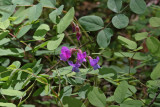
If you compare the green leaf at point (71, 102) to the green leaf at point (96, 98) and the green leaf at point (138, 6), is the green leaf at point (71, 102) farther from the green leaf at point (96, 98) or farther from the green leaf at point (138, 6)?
the green leaf at point (138, 6)

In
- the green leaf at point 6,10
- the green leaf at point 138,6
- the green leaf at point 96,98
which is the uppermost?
the green leaf at point 6,10

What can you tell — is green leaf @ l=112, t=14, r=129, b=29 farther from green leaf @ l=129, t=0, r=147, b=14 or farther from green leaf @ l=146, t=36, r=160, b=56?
green leaf @ l=146, t=36, r=160, b=56

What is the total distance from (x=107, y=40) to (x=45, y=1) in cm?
51

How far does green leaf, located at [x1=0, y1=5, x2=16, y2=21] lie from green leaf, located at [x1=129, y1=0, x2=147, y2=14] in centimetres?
77

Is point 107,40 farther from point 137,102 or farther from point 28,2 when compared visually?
point 28,2

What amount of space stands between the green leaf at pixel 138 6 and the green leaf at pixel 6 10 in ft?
2.53

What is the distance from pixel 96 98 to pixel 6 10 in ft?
2.61

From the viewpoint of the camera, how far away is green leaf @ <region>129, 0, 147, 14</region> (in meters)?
1.39

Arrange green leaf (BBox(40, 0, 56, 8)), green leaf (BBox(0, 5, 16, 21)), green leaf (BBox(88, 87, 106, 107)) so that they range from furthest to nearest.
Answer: green leaf (BBox(40, 0, 56, 8)), green leaf (BBox(0, 5, 16, 21)), green leaf (BBox(88, 87, 106, 107))

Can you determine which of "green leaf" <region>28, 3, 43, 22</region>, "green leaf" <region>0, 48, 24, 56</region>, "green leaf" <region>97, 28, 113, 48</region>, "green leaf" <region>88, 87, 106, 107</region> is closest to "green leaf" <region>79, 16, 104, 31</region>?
"green leaf" <region>97, 28, 113, 48</region>

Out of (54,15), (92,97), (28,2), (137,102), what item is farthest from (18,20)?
(137,102)

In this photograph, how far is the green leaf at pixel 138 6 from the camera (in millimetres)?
1391

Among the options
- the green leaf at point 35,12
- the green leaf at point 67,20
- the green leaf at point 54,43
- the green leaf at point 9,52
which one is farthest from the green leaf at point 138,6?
the green leaf at point 9,52

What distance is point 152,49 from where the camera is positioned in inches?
58.5
